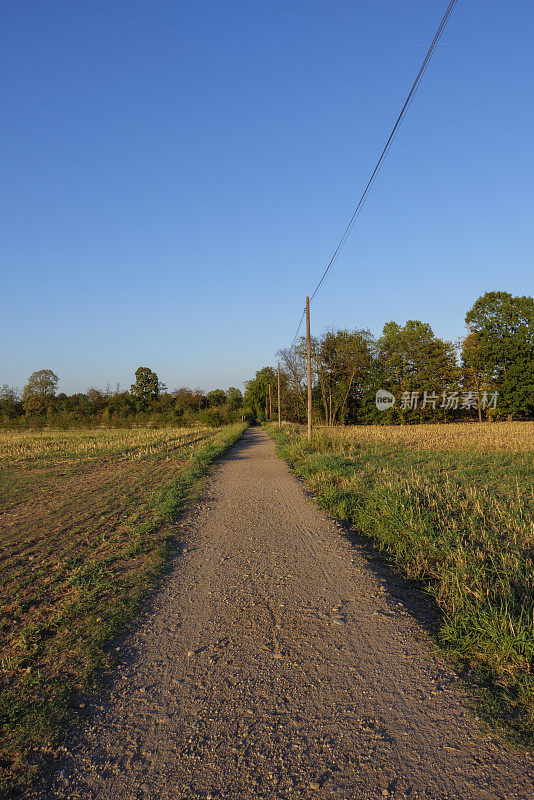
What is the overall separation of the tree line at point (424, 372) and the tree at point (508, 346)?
3.6 inches

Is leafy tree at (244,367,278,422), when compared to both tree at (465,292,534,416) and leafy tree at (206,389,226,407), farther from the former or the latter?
tree at (465,292,534,416)

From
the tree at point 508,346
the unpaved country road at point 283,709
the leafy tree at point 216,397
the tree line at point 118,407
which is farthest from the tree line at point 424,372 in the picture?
the unpaved country road at point 283,709

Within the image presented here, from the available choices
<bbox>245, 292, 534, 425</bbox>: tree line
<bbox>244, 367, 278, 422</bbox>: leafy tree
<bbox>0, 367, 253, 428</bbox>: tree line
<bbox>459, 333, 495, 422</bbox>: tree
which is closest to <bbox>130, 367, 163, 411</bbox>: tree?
<bbox>0, 367, 253, 428</bbox>: tree line

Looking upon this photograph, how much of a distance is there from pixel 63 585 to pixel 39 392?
85.6 m

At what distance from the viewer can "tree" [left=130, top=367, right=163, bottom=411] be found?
76887mm

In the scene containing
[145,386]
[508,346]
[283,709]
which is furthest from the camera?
[145,386]

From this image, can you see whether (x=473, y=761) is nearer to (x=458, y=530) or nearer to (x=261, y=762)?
(x=261, y=762)

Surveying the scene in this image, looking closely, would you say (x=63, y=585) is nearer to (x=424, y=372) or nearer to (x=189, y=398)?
(x=424, y=372)

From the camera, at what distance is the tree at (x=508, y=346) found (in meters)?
44.4

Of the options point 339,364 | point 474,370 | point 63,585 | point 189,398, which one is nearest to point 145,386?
point 189,398

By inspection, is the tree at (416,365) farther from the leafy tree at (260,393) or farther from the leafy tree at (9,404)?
the leafy tree at (9,404)

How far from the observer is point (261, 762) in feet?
7.96

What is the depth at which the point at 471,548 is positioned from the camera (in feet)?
18.6

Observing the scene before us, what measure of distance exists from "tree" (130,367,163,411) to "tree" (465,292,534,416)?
55.8 meters
